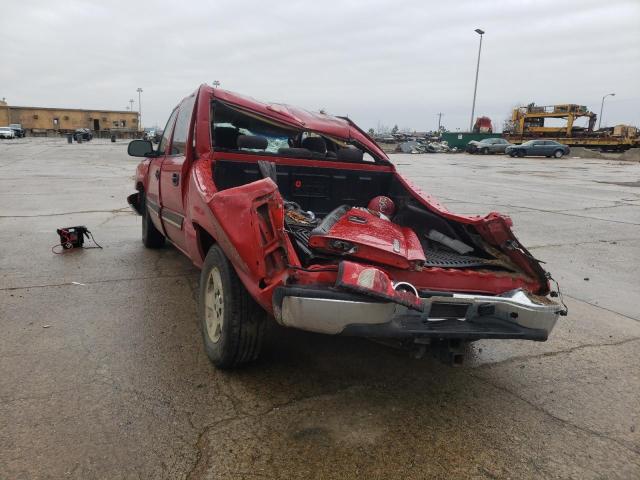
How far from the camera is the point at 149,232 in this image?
19.7 feet

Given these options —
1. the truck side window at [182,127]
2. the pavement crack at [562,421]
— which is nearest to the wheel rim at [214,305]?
the truck side window at [182,127]

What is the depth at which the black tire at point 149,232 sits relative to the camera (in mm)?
5957

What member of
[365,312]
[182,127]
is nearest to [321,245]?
[365,312]

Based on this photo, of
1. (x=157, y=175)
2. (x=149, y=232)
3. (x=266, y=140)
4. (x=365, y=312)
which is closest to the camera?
(x=365, y=312)

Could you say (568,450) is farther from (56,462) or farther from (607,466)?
(56,462)

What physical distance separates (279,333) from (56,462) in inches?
67.8

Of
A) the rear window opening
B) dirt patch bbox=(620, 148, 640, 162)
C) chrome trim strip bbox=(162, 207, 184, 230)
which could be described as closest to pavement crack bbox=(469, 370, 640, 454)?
the rear window opening

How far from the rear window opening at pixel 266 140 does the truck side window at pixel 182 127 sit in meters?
0.22

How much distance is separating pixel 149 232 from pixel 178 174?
2286 mm

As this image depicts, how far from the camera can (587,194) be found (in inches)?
544

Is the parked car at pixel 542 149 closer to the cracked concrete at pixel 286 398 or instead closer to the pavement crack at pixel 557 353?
the cracked concrete at pixel 286 398

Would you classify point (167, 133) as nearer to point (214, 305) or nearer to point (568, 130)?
point (214, 305)

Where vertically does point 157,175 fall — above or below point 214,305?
above

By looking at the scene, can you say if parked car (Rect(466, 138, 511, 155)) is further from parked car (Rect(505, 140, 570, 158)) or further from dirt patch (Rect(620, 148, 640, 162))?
dirt patch (Rect(620, 148, 640, 162))
